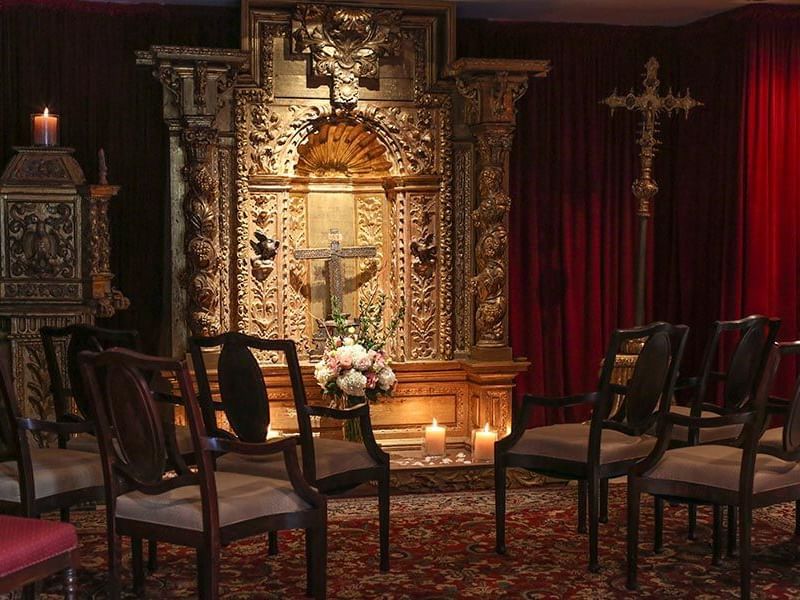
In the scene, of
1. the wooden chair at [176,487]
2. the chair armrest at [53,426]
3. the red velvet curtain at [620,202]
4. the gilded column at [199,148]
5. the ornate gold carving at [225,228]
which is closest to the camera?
the wooden chair at [176,487]

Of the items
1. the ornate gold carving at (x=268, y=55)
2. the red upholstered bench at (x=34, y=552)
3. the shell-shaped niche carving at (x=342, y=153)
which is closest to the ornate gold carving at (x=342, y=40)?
the ornate gold carving at (x=268, y=55)

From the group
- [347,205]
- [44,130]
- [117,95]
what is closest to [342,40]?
[347,205]

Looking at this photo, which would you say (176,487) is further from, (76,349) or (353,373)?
(353,373)

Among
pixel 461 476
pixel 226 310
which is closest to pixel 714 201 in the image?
pixel 461 476

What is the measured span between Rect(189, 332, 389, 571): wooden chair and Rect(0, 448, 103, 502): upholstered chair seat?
19.4 inches

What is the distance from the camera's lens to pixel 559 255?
24.3ft

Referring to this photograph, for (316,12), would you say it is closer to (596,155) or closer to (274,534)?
(596,155)

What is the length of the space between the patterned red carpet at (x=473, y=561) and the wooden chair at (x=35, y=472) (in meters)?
0.45

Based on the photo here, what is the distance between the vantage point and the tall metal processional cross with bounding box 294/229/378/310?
6.72 m

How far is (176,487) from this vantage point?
3.55 m

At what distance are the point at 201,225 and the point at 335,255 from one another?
0.90 meters

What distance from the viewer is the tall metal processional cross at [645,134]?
6.77 m

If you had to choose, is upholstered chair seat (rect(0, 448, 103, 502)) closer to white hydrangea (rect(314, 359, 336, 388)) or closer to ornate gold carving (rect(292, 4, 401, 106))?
white hydrangea (rect(314, 359, 336, 388))

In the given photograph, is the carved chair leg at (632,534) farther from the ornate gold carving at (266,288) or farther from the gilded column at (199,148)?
the ornate gold carving at (266,288)
